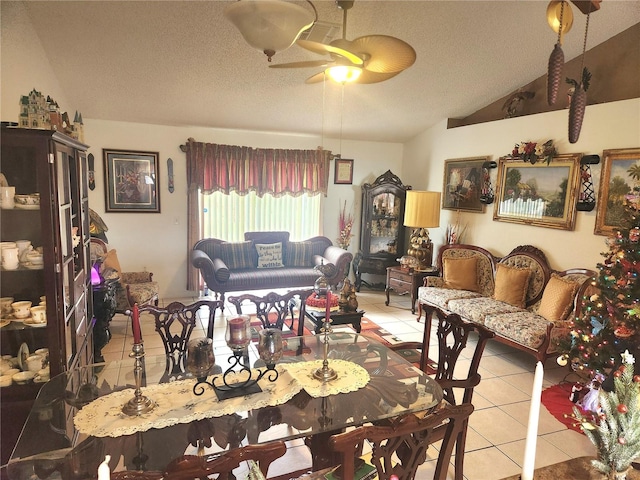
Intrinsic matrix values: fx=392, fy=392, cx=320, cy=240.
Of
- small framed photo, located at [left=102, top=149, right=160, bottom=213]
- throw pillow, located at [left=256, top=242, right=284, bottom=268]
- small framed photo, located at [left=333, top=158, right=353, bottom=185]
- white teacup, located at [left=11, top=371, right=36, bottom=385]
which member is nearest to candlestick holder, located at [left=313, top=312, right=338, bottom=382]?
white teacup, located at [left=11, top=371, right=36, bottom=385]

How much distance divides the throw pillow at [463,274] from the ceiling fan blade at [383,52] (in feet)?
9.41

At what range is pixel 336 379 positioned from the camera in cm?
188

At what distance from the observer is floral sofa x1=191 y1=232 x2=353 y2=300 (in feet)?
16.2

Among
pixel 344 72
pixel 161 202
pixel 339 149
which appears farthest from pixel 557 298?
pixel 161 202

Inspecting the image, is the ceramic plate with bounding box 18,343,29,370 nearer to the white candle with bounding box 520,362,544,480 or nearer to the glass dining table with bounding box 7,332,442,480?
the glass dining table with bounding box 7,332,442,480

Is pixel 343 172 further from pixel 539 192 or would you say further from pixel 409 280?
pixel 539 192

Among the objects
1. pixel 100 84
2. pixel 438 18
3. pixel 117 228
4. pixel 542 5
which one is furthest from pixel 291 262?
pixel 542 5

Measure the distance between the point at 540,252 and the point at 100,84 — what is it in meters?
4.85

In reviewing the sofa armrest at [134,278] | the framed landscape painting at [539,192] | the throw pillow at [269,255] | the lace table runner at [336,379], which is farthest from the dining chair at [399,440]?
the throw pillow at [269,255]

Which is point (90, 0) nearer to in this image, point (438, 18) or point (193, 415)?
point (438, 18)

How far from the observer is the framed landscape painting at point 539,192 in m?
3.85

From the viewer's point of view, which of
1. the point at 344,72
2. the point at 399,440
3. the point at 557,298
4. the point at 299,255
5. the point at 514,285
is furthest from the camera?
the point at 299,255

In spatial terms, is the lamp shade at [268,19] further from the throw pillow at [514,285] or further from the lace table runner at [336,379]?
the throw pillow at [514,285]

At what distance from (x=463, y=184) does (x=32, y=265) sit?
4702mm
